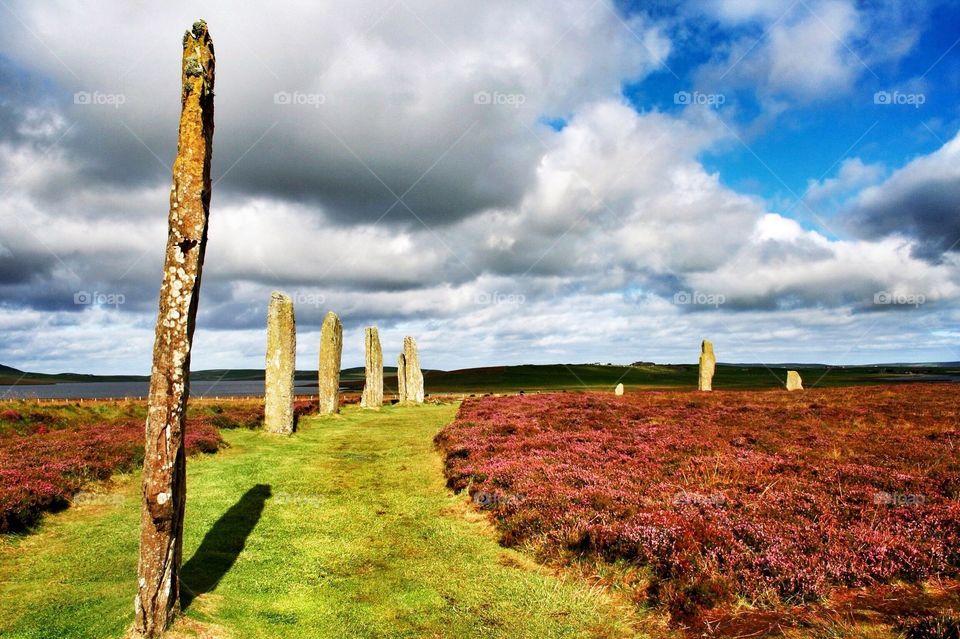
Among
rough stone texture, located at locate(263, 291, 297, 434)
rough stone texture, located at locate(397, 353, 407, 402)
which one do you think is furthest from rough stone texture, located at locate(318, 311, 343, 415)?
rough stone texture, located at locate(397, 353, 407, 402)

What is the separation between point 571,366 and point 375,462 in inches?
5821

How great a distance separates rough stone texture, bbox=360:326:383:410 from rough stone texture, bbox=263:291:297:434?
12697mm

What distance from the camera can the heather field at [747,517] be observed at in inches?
257

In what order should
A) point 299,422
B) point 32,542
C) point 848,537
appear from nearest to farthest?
point 848,537 < point 32,542 < point 299,422

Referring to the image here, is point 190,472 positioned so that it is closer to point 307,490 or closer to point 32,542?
point 307,490

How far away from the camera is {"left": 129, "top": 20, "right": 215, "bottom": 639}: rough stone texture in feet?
19.9

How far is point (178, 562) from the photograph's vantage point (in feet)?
21.3

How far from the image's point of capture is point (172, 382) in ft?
20.5

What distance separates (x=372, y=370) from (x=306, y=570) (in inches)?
1118

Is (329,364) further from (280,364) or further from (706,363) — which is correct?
(706,363)

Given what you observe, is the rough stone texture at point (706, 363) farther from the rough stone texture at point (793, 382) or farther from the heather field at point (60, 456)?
the heather field at point (60, 456)

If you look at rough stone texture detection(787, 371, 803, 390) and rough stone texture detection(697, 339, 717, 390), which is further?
rough stone texture detection(697, 339, 717, 390)

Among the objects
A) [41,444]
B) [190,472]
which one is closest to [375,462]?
[190,472]

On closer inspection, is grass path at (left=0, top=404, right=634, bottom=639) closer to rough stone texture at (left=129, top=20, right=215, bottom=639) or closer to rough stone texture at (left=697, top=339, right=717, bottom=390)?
rough stone texture at (left=129, top=20, right=215, bottom=639)
